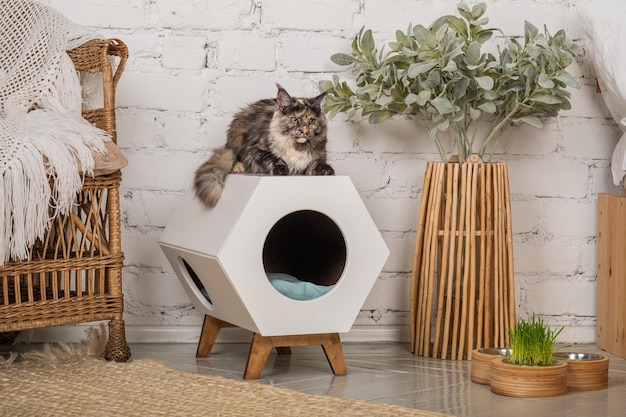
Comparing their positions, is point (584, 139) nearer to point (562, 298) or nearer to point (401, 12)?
point (562, 298)

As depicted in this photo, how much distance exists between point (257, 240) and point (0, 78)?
33.8 inches

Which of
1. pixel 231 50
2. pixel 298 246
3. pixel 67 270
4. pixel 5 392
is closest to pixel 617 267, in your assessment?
pixel 298 246

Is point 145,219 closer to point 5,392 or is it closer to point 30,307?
point 30,307

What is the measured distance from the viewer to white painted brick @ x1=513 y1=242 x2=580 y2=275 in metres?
A: 2.79

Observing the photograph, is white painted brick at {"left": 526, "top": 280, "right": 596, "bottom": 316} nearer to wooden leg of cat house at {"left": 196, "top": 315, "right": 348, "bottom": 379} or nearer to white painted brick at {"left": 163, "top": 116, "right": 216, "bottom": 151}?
wooden leg of cat house at {"left": 196, "top": 315, "right": 348, "bottom": 379}

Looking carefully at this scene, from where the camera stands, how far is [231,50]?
2680 mm

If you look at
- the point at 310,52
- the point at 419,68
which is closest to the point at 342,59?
the point at 310,52

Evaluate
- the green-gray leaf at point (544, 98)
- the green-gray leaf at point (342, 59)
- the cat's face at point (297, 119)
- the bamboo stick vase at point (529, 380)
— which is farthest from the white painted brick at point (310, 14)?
the bamboo stick vase at point (529, 380)

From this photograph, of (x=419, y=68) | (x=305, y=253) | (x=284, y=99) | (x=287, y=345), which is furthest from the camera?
(x=305, y=253)

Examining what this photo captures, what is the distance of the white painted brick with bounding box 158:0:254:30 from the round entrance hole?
68cm

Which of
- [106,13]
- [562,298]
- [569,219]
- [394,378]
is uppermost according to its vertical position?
[106,13]

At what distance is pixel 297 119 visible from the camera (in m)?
2.21

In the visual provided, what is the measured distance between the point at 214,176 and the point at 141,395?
2.04 ft

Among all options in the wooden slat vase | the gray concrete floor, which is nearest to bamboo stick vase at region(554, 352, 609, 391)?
the gray concrete floor
